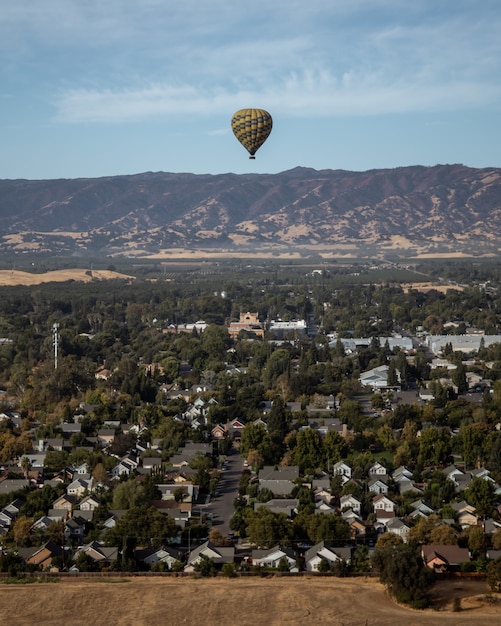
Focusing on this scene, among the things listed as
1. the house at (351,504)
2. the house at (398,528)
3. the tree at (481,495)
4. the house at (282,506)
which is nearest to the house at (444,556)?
the house at (398,528)

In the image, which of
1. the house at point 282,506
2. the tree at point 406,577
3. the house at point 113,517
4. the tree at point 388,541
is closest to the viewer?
the tree at point 406,577

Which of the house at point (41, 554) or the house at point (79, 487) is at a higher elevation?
the house at point (41, 554)

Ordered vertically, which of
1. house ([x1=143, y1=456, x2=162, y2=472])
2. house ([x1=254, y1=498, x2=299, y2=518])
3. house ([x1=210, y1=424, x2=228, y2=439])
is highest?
house ([x1=254, y1=498, x2=299, y2=518])

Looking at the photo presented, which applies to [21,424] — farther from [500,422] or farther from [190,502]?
[500,422]

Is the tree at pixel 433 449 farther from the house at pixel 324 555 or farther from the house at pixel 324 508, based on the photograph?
A: the house at pixel 324 555

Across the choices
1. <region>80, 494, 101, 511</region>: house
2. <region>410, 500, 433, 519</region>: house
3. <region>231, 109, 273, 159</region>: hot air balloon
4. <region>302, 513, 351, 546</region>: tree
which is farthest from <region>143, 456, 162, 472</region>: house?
<region>231, 109, 273, 159</region>: hot air balloon

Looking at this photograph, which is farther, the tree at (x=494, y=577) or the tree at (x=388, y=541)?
the tree at (x=388, y=541)

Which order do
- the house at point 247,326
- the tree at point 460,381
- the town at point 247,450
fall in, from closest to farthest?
the town at point 247,450
the tree at point 460,381
the house at point 247,326

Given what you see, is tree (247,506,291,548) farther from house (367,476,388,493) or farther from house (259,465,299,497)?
house (367,476,388,493)
